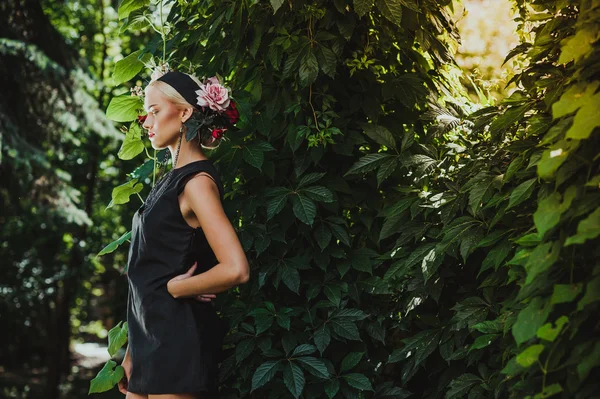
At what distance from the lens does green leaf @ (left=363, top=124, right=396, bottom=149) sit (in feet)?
8.73

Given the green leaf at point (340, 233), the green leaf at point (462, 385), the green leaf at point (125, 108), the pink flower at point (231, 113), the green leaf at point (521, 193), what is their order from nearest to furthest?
the green leaf at point (521, 193)
the green leaf at point (462, 385)
the pink flower at point (231, 113)
the green leaf at point (340, 233)
the green leaf at point (125, 108)

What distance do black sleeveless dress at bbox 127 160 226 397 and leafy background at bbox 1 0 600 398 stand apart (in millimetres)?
315

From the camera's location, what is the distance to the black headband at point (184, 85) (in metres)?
2.38

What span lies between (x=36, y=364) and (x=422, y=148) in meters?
13.2

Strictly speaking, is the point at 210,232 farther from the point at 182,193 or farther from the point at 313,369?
the point at 313,369

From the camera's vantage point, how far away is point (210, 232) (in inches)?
84.2

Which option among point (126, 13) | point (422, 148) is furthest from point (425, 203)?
point (126, 13)

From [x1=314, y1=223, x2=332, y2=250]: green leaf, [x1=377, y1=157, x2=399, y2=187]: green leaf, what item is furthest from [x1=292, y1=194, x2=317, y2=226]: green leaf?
[x1=377, y1=157, x2=399, y2=187]: green leaf

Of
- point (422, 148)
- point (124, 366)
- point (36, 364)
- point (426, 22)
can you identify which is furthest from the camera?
point (36, 364)

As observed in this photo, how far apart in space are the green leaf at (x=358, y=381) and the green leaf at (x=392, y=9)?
4.05 feet

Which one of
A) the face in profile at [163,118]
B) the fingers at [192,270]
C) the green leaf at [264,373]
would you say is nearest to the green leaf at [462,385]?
the green leaf at [264,373]

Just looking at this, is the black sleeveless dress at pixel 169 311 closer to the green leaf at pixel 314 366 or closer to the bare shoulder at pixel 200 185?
the bare shoulder at pixel 200 185

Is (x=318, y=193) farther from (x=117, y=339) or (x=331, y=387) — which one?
(x=117, y=339)

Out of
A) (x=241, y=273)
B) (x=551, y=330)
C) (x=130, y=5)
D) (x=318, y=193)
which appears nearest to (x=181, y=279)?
(x=241, y=273)
